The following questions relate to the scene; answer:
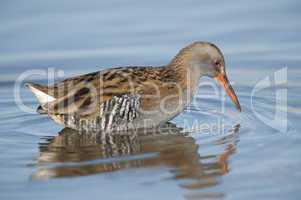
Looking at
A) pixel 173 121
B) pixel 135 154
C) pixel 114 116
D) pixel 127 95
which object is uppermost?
pixel 127 95

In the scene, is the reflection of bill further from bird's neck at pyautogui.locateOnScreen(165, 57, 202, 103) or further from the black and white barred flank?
the black and white barred flank

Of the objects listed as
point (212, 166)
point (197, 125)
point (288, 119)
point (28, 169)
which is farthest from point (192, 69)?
point (28, 169)

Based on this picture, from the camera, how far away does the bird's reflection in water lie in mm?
7758

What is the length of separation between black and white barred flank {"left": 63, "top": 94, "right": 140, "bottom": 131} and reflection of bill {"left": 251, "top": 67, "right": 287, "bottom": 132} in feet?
5.65

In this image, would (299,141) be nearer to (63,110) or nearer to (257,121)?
(257,121)

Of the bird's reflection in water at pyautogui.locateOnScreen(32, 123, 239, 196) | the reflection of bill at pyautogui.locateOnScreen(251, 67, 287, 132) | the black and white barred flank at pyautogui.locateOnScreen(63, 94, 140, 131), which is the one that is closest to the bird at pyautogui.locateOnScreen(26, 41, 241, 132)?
the black and white barred flank at pyautogui.locateOnScreen(63, 94, 140, 131)

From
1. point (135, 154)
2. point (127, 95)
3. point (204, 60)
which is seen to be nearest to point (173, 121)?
point (204, 60)

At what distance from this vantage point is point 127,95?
908cm

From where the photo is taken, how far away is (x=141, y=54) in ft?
38.6

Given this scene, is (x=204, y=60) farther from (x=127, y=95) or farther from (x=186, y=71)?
(x=127, y=95)

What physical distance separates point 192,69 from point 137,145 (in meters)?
1.43

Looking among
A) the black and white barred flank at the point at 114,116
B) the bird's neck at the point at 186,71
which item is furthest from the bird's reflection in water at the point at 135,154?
the bird's neck at the point at 186,71

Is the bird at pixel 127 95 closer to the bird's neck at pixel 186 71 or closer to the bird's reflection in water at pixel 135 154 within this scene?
the bird's neck at pixel 186 71

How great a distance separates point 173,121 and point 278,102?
4.83 ft
